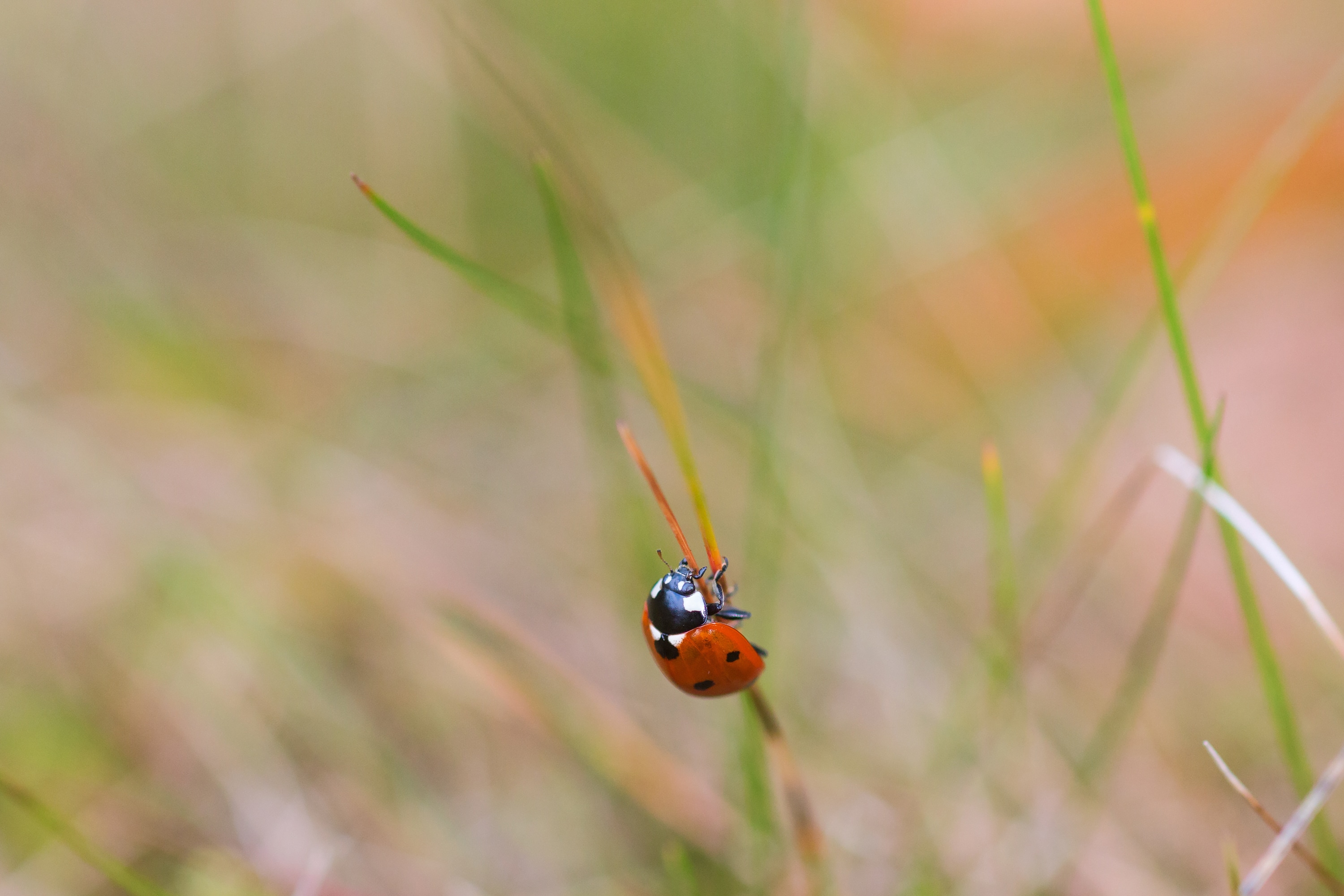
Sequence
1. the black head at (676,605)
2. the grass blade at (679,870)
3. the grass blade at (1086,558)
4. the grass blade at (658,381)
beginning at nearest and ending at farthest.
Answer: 1. the grass blade at (658,381)
2. the grass blade at (679,870)
3. the black head at (676,605)
4. the grass blade at (1086,558)

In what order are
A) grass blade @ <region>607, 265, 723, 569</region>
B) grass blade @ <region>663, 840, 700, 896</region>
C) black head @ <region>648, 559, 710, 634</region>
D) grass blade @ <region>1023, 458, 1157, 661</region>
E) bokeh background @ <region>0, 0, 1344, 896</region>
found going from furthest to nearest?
grass blade @ <region>1023, 458, 1157, 661</region> → bokeh background @ <region>0, 0, 1344, 896</region> → black head @ <region>648, 559, 710, 634</region> → grass blade @ <region>663, 840, 700, 896</region> → grass blade @ <region>607, 265, 723, 569</region>

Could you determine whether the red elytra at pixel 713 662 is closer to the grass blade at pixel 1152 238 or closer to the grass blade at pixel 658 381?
the grass blade at pixel 658 381

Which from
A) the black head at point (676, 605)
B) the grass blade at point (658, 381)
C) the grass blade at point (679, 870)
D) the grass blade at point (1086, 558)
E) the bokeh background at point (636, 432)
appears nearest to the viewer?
the grass blade at point (658, 381)

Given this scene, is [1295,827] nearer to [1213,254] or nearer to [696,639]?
[696,639]

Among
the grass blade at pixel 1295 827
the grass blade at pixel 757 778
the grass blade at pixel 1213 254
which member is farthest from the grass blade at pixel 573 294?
the grass blade at pixel 1295 827

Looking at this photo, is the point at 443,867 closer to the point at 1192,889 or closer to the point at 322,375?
the point at 1192,889

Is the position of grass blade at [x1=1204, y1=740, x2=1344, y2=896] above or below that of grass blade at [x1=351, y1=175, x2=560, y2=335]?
below

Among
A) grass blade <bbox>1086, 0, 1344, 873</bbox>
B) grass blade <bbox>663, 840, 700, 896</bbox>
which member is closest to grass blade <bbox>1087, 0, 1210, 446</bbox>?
grass blade <bbox>1086, 0, 1344, 873</bbox>

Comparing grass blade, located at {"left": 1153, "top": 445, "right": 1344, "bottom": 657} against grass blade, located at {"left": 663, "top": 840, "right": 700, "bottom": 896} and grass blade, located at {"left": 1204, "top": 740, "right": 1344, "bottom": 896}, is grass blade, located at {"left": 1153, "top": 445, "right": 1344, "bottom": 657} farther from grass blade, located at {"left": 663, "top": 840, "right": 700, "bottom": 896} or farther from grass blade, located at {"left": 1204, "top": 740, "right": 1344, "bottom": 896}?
grass blade, located at {"left": 663, "top": 840, "right": 700, "bottom": 896}
